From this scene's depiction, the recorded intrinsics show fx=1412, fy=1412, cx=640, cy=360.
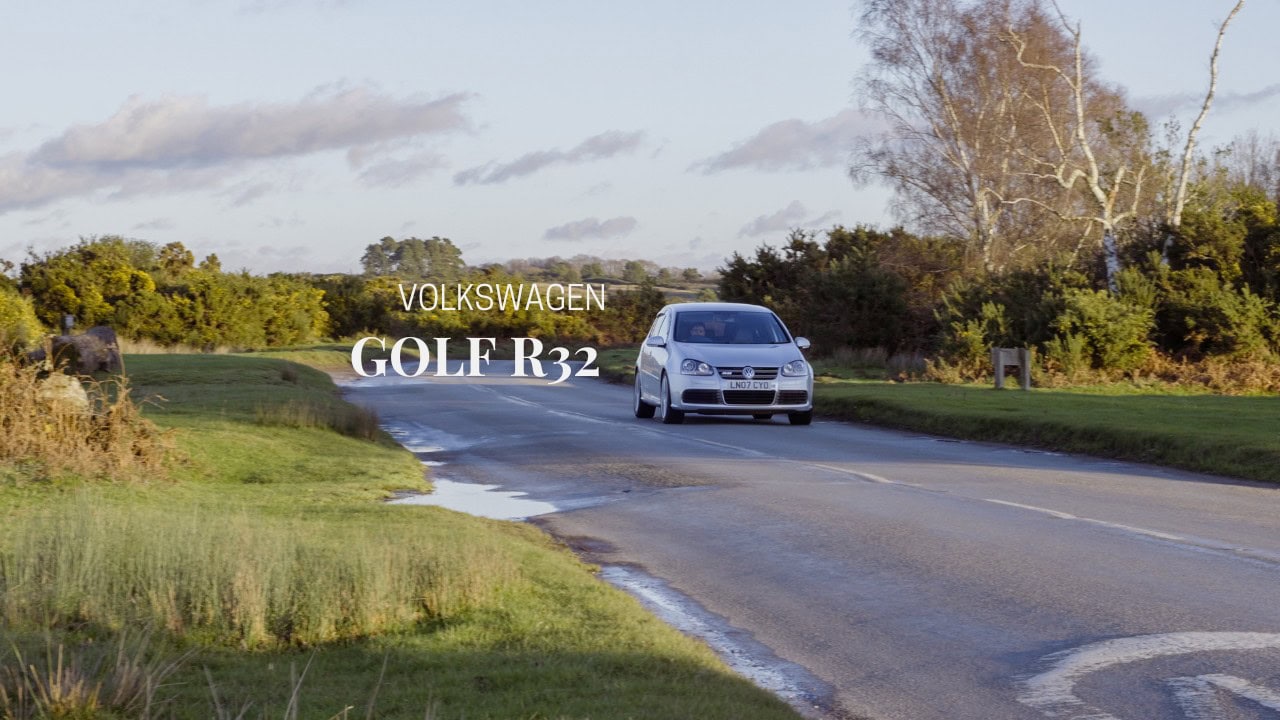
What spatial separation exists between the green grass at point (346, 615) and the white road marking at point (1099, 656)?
123 cm

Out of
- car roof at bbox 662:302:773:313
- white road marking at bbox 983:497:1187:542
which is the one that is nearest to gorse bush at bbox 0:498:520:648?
white road marking at bbox 983:497:1187:542

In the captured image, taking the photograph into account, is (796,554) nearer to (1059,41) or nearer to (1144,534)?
(1144,534)

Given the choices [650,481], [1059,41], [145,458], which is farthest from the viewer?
[1059,41]

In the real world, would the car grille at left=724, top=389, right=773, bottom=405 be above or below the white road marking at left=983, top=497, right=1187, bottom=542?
above

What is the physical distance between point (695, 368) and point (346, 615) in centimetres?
1574

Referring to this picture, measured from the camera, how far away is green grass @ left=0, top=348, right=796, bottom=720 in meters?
5.57

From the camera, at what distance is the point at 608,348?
73188 mm

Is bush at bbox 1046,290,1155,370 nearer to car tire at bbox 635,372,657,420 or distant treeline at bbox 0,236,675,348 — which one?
car tire at bbox 635,372,657,420

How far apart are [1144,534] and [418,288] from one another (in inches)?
3258

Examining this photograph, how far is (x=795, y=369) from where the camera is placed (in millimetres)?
22500

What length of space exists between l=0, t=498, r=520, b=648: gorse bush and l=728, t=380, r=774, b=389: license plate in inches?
546

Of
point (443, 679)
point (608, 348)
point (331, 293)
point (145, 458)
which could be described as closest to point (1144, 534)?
point (443, 679)

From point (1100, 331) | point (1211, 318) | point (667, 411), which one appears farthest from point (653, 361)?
point (1211, 318)

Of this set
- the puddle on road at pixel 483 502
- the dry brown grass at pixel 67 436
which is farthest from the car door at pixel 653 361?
the dry brown grass at pixel 67 436
